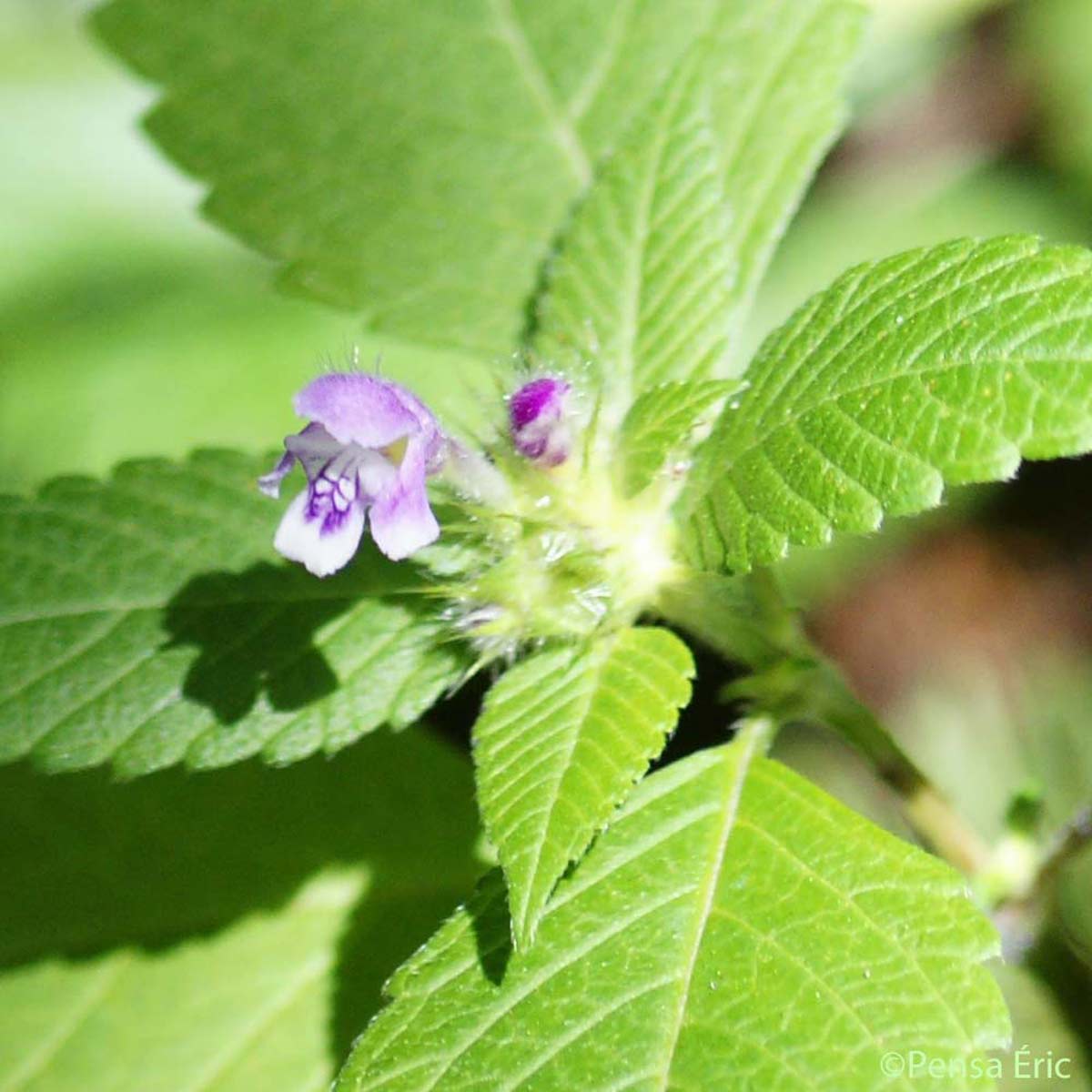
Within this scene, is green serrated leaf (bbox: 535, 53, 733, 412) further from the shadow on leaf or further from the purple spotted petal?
the shadow on leaf

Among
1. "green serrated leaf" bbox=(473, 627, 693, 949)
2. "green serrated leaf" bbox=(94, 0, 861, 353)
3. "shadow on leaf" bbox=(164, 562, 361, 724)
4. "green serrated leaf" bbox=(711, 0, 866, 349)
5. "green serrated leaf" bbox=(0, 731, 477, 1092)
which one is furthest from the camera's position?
"green serrated leaf" bbox=(0, 731, 477, 1092)

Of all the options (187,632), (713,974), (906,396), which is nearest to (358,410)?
(187,632)

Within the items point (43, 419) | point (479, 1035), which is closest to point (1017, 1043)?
point (479, 1035)

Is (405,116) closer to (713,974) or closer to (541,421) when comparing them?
(541,421)

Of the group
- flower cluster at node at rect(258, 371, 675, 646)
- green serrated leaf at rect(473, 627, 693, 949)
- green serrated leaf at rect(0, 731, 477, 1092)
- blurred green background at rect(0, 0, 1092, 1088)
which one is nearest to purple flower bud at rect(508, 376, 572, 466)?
flower cluster at node at rect(258, 371, 675, 646)

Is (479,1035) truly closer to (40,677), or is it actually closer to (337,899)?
(40,677)

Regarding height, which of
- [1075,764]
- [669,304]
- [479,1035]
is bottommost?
[1075,764]
